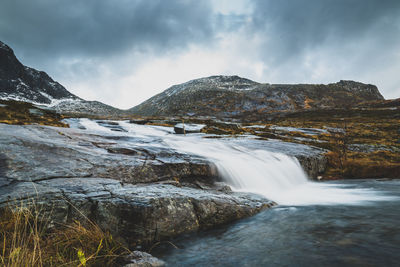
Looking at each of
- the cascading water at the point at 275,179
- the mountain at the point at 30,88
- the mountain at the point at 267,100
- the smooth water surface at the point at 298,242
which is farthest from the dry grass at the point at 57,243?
the mountain at the point at 30,88

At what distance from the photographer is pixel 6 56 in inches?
6703

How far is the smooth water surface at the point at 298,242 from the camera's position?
3.86m

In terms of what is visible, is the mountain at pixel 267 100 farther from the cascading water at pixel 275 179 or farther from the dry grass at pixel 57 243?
the dry grass at pixel 57 243

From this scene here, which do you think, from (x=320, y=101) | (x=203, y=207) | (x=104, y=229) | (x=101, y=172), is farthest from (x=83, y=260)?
(x=320, y=101)

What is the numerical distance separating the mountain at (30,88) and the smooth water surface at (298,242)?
147m

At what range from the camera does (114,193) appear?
16.4 feet

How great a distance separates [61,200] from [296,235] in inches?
206

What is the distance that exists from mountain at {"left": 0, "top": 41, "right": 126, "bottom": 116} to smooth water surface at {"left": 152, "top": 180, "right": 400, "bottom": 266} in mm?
147219

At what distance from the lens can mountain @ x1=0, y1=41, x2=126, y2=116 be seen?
150 metres

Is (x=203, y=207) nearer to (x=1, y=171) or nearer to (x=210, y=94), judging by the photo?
(x=1, y=171)

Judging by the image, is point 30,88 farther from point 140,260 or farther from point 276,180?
point 140,260

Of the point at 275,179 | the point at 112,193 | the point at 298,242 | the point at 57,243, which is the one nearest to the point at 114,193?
the point at 112,193

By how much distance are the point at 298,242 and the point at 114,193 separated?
14.0 feet

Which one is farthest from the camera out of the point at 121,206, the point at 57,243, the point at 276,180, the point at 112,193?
the point at 276,180
